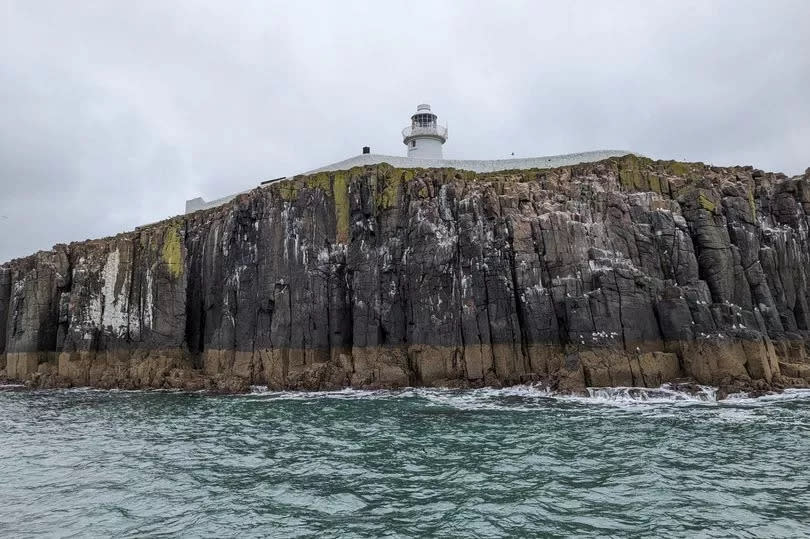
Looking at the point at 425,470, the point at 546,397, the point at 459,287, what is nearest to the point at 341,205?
the point at 459,287

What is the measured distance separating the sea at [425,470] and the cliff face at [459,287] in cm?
585

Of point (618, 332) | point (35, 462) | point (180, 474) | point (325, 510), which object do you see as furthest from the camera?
point (618, 332)

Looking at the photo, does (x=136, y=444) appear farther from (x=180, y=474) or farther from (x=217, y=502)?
(x=217, y=502)

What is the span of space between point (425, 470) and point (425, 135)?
5681cm

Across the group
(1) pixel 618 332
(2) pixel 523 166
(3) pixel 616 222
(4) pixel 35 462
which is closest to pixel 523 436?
(1) pixel 618 332

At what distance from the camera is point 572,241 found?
41.3 m

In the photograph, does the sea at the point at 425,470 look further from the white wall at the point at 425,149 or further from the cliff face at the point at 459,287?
the white wall at the point at 425,149

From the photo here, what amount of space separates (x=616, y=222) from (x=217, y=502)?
35.0 m

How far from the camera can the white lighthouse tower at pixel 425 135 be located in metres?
70.9

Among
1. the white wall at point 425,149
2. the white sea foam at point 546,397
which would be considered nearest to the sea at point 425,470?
the white sea foam at point 546,397

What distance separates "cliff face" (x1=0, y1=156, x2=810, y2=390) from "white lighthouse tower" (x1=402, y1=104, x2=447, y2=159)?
1929cm

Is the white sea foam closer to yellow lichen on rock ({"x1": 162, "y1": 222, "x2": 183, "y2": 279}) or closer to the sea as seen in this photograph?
the sea

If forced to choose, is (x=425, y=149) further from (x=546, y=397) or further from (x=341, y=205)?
(x=546, y=397)

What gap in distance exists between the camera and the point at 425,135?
2795 inches
